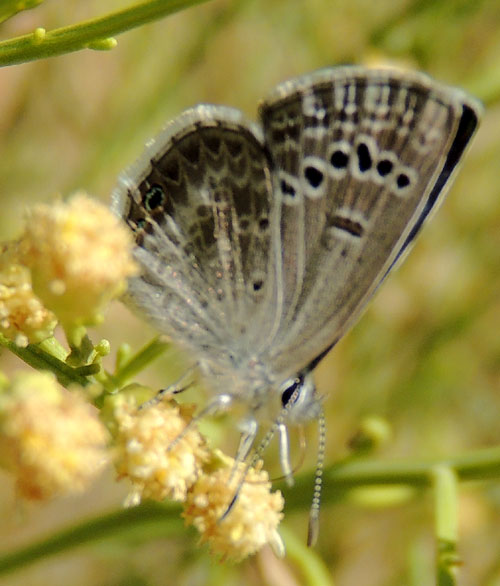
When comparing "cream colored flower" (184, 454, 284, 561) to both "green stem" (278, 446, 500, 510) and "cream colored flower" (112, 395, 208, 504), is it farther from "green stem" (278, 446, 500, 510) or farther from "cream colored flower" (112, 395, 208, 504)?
"green stem" (278, 446, 500, 510)

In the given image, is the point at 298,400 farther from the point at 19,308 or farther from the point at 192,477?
the point at 19,308

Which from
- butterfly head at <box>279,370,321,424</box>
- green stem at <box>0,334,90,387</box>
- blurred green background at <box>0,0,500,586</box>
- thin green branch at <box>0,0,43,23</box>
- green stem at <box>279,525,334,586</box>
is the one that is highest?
blurred green background at <box>0,0,500,586</box>


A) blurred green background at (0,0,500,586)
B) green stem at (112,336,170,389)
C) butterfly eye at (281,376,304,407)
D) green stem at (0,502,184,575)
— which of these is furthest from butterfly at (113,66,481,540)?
blurred green background at (0,0,500,586)

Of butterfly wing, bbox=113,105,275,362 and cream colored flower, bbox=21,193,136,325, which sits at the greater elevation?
butterfly wing, bbox=113,105,275,362

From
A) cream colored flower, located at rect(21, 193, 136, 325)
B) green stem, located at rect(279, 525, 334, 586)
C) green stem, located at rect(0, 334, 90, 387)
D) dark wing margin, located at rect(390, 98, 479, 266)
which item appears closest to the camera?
cream colored flower, located at rect(21, 193, 136, 325)

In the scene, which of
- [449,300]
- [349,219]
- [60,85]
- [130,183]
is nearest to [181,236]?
[130,183]

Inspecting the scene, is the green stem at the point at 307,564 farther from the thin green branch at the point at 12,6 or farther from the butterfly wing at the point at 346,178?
the thin green branch at the point at 12,6
